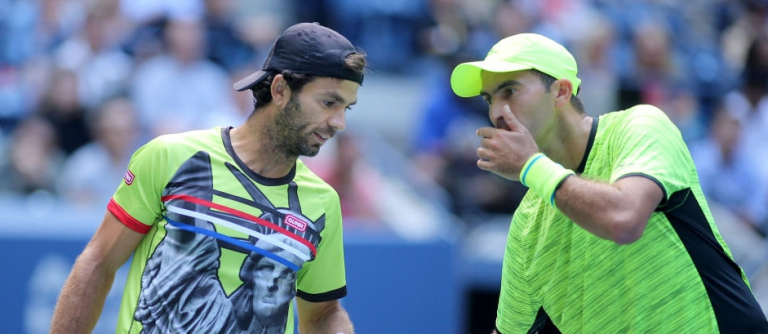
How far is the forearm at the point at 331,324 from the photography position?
13.3ft

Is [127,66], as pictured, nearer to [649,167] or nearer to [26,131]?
[26,131]

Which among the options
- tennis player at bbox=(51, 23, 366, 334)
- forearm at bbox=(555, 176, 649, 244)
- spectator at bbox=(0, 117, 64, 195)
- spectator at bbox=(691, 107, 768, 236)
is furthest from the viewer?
spectator at bbox=(691, 107, 768, 236)

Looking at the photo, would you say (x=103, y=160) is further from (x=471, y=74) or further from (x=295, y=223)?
(x=471, y=74)

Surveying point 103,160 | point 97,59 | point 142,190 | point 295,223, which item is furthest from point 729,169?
point 142,190

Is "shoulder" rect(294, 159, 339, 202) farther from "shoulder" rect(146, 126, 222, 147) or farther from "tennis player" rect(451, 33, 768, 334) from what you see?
"tennis player" rect(451, 33, 768, 334)

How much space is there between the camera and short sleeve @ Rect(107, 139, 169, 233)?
146 inches

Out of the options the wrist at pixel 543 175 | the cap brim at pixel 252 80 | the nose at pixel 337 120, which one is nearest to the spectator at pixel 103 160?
the cap brim at pixel 252 80

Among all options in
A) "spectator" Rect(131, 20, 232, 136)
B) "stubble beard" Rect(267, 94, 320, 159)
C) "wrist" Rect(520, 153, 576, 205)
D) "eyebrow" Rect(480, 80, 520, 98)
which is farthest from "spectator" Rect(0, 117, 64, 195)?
"wrist" Rect(520, 153, 576, 205)

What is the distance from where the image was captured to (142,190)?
3.70 metres

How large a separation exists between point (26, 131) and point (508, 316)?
5.07 meters

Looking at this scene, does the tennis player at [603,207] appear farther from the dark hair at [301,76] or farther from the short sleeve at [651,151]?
the dark hair at [301,76]

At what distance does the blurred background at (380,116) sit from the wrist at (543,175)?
14.0ft

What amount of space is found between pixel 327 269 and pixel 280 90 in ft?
2.47

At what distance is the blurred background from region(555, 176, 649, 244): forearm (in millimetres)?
4402
